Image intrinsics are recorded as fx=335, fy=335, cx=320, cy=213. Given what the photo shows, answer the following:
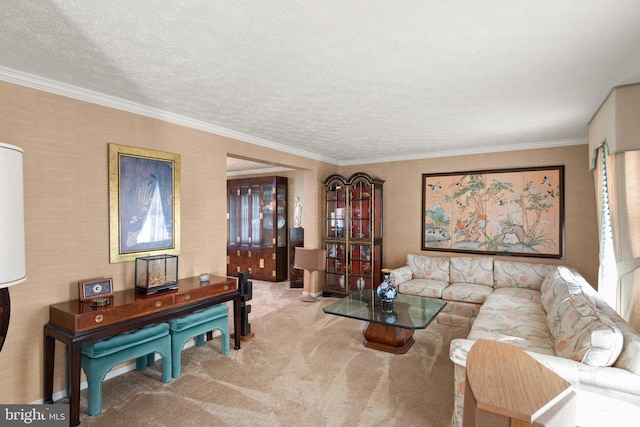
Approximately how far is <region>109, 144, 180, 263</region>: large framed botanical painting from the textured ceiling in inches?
19.7

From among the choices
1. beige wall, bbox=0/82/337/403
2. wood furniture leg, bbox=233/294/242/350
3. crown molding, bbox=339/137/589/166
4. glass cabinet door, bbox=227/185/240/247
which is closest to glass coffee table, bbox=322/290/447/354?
wood furniture leg, bbox=233/294/242/350

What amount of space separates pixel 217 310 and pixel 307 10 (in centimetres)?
284

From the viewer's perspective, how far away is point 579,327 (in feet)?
7.61

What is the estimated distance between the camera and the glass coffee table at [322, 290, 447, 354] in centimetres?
341

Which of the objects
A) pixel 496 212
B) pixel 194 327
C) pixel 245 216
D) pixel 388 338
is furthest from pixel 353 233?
pixel 194 327

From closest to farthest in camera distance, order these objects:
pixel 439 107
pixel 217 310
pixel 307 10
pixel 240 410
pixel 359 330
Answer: pixel 307 10 < pixel 240 410 < pixel 439 107 < pixel 217 310 < pixel 359 330

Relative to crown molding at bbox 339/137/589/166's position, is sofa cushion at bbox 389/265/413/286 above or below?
below

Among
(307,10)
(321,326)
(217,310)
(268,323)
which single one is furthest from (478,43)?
(268,323)

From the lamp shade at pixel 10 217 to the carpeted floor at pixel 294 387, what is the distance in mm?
1847

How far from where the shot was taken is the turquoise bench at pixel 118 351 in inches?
97.0

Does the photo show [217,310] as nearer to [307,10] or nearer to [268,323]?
[268,323]

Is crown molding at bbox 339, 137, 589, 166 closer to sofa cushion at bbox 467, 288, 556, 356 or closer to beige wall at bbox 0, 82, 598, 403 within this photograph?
sofa cushion at bbox 467, 288, 556, 356

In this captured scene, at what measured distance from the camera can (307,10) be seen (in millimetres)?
1677

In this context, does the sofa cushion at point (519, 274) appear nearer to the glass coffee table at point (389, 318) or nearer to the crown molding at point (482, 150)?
the glass coffee table at point (389, 318)
